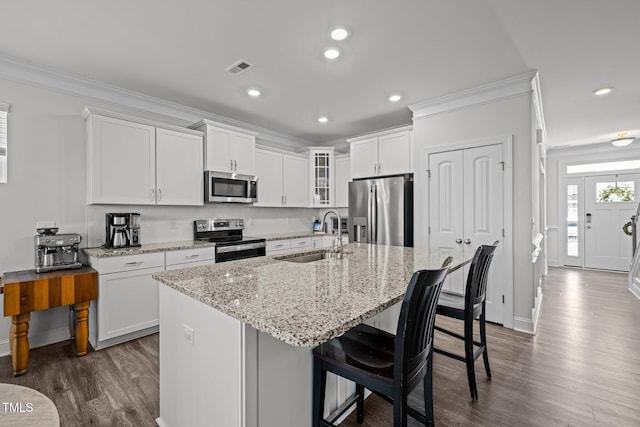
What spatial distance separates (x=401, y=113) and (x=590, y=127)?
3283mm

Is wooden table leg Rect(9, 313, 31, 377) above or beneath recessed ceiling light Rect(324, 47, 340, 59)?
beneath

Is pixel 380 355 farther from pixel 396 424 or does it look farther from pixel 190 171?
pixel 190 171

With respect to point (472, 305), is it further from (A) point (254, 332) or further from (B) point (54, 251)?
(B) point (54, 251)

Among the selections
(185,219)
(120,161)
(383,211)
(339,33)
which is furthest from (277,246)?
(339,33)

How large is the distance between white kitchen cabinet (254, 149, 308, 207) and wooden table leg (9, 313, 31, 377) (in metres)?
2.75

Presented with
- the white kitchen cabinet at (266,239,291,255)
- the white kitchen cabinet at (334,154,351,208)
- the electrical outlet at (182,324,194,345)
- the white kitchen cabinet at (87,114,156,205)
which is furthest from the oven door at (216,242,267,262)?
the electrical outlet at (182,324,194,345)

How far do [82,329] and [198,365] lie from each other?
2.01m

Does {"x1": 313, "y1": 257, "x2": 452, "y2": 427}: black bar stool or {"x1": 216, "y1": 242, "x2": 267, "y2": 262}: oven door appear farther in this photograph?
{"x1": 216, "y1": 242, "x2": 267, "y2": 262}: oven door

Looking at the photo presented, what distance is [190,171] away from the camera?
358cm

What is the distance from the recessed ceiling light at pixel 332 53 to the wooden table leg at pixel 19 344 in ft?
10.6

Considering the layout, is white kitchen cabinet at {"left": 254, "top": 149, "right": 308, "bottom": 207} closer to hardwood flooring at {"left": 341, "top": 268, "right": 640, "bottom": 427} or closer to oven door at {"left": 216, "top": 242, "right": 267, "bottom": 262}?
oven door at {"left": 216, "top": 242, "right": 267, "bottom": 262}

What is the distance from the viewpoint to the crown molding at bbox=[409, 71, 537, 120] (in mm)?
2953

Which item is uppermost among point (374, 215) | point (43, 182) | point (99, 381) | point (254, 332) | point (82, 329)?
point (43, 182)

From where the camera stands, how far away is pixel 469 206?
3375mm
